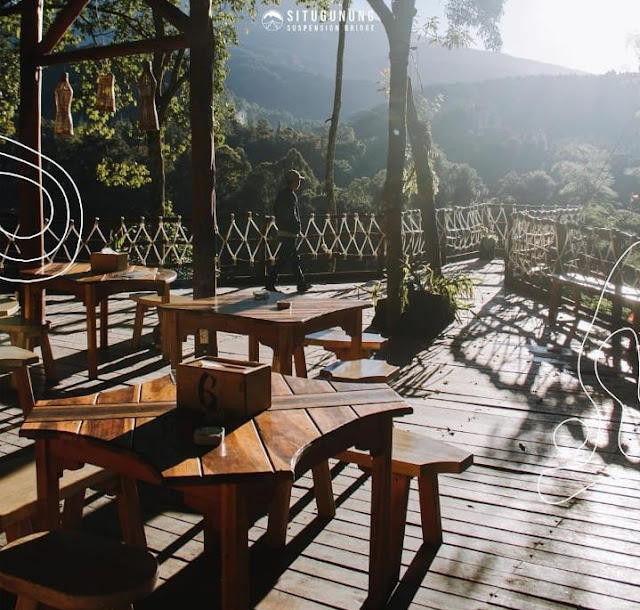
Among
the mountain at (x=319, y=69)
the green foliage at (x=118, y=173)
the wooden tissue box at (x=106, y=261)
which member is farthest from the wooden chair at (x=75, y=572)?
the mountain at (x=319, y=69)

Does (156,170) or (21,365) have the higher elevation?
(156,170)

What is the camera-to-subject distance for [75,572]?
1619mm

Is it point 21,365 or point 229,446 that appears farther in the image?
point 21,365

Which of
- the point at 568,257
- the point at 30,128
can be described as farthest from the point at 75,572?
the point at 568,257

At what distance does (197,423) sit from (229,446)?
19cm

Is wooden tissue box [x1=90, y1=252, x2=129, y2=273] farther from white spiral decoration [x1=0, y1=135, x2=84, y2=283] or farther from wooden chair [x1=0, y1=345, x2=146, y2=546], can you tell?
wooden chair [x1=0, y1=345, x2=146, y2=546]

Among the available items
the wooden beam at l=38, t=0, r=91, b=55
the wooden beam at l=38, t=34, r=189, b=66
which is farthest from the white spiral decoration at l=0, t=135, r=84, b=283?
the wooden beam at l=38, t=0, r=91, b=55

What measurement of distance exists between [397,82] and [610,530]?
4.95 m

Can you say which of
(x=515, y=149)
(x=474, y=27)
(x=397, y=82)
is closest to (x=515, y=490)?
(x=397, y=82)

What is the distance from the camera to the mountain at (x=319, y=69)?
207ft

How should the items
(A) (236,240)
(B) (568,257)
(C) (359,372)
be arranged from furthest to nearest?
(A) (236,240)
(B) (568,257)
(C) (359,372)

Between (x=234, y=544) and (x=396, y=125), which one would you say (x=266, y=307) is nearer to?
(x=234, y=544)

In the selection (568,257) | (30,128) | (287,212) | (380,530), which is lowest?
(380,530)

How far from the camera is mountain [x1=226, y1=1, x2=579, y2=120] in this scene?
2483 inches
